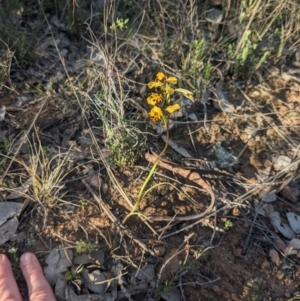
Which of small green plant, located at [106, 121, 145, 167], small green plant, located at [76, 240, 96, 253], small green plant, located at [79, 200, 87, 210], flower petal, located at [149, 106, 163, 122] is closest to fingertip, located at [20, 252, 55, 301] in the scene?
small green plant, located at [76, 240, 96, 253]

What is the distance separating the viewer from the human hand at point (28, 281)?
6.26 ft

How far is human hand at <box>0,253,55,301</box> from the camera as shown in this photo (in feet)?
6.26

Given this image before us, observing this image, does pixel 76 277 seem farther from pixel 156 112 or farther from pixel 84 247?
pixel 156 112

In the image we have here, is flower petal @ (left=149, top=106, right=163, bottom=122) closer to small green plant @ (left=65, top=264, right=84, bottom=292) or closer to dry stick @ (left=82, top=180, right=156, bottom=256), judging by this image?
dry stick @ (left=82, top=180, right=156, bottom=256)

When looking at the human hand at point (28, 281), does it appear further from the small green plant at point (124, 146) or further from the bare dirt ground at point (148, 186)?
the small green plant at point (124, 146)

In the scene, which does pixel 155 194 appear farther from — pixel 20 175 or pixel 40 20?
pixel 40 20

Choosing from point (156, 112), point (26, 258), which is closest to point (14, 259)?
point (26, 258)

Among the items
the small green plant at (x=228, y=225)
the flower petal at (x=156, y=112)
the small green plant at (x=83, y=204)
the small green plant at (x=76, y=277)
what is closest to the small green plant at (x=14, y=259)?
the small green plant at (x=76, y=277)

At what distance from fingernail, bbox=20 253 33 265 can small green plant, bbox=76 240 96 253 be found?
0.19m

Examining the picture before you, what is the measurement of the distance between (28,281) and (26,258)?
0.31ft

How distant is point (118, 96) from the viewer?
7.60ft

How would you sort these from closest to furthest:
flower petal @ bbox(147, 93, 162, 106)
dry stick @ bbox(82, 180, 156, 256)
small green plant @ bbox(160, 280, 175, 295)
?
1. flower petal @ bbox(147, 93, 162, 106)
2. small green plant @ bbox(160, 280, 175, 295)
3. dry stick @ bbox(82, 180, 156, 256)

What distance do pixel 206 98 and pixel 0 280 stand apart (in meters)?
1.34

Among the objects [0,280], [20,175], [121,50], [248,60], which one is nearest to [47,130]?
[20,175]
